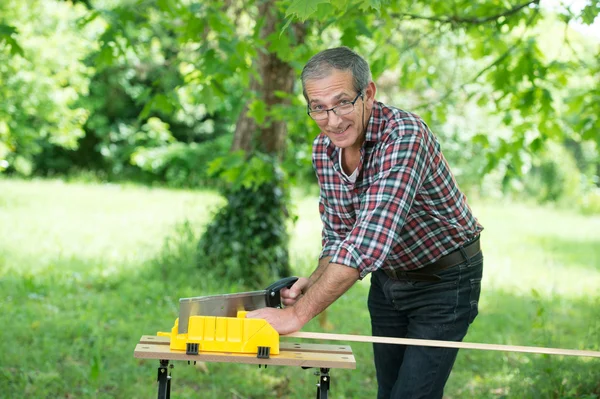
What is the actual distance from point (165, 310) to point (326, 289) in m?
4.18

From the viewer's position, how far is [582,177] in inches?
848

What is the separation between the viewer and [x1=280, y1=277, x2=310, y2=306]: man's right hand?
311 centimetres

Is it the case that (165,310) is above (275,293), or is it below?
below

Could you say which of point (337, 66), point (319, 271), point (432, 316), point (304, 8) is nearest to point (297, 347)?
point (319, 271)

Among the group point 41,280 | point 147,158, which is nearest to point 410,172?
point 41,280

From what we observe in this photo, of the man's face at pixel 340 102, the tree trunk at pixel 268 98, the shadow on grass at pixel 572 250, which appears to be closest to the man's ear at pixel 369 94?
the man's face at pixel 340 102

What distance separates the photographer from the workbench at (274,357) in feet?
8.48

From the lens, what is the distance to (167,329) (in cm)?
593

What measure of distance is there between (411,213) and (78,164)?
20.4 m

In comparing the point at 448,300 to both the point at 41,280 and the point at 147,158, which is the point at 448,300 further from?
the point at 147,158

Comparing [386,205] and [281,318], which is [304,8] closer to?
[386,205]

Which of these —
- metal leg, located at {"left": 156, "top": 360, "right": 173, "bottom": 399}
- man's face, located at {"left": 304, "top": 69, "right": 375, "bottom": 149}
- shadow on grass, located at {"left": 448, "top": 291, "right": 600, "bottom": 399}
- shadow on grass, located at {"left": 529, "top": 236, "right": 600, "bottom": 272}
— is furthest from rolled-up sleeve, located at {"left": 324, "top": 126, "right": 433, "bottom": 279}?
shadow on grass, located at {"left": 529, "top": 236, "right": 600, "bottom": 272}

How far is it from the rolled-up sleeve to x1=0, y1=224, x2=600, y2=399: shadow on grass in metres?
2.29

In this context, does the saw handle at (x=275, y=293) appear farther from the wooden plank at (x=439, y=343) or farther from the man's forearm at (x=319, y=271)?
the wooden plank at (x=439, y=343)
